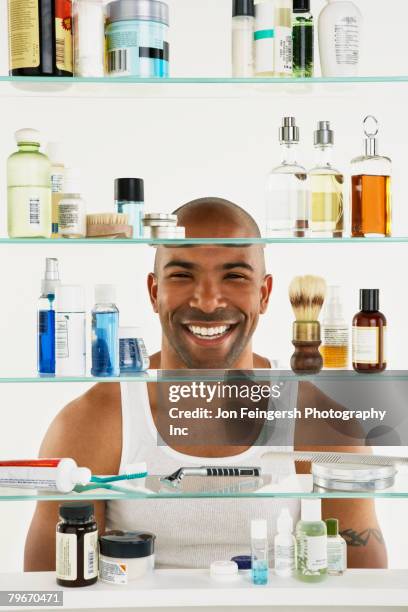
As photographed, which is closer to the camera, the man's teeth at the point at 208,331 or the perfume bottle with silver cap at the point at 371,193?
the perfume bottle with silver cap at the point at 371,193

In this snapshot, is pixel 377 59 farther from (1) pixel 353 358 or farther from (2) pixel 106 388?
(2) pixel 106 388

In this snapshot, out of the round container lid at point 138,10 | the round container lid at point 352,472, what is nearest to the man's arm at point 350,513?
the round container lid at point 352,472

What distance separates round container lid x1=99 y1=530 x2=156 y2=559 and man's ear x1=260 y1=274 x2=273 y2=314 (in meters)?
0.45

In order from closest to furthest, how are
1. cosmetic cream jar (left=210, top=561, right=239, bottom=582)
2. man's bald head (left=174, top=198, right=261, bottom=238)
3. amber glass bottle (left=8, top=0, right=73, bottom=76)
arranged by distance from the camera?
amber glass bottle (left=8, top=0, right=73, bottom=76)
cosmetic cream jar (left=210, top=561, right=239, bottom=582)
man's bald head (left=174, top=198, right=261, bottom=238)

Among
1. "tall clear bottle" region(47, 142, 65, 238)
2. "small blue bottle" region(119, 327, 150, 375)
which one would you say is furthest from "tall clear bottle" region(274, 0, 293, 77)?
"small blue bottle" region(119, 327, 150, 375)

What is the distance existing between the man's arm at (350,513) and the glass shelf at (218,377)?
0.26 ft

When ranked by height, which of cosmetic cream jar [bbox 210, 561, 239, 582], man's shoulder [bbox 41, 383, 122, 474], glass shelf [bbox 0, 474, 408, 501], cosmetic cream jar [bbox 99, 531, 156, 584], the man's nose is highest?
the man's nose

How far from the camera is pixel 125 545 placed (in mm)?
1341

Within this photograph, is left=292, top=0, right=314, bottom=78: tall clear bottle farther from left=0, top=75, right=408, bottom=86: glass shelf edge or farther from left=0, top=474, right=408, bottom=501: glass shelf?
left=0, top=474, right=408, bottom=501: glass shelf

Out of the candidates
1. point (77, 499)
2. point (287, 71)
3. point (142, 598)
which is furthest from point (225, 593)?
point (287, 71)

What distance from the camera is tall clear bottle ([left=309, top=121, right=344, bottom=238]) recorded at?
1320 millimetres

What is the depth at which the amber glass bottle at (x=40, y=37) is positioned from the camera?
1260 millimetres

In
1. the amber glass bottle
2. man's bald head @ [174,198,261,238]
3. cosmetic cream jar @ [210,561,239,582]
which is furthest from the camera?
man's bald head @ [174,198,261,238]

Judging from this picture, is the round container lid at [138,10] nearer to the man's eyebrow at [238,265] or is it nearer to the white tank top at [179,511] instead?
the man's eyebrow at [238,265]
